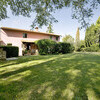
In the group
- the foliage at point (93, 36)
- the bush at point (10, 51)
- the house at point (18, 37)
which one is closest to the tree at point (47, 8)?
the bush at point (10, 51)

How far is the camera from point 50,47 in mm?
14617

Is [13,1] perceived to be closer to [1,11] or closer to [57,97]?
[1,11]

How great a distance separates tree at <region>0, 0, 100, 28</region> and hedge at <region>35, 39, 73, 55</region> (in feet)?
25.1

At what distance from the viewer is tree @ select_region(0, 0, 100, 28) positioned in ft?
16.2

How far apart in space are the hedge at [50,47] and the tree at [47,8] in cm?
765

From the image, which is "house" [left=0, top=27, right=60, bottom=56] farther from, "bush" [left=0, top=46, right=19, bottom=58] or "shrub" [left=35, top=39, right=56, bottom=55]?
"bush" [left=0, top=46, right=19, bottom=58]

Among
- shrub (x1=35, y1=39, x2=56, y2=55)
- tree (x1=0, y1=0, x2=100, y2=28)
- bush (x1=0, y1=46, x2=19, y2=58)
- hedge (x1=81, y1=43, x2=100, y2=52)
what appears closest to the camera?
tree (x1=0, y1=0, x2=100, y2=28)

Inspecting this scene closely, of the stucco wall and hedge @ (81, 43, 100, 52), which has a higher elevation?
the stucco wall

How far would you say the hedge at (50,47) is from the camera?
45.1 ft

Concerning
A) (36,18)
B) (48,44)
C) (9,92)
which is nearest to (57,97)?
(9,92)

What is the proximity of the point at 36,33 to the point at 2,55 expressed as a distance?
12.1 m

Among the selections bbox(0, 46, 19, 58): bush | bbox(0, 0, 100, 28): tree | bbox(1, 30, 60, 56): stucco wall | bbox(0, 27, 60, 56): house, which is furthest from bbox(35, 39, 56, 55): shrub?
bbox(0, 0, 100, 28): tree

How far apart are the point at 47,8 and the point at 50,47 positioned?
952cm

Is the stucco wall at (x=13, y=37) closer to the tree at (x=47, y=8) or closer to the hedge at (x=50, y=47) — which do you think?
the hedge at (x=50, y=47)
